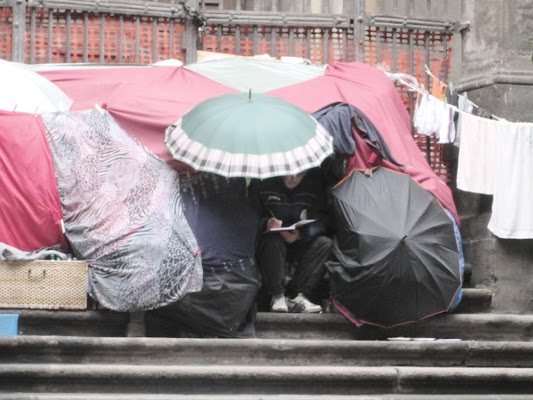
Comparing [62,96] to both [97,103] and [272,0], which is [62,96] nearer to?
[97,103]

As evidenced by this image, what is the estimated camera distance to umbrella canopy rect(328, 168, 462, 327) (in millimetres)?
8898

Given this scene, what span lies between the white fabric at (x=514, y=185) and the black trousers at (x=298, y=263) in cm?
158

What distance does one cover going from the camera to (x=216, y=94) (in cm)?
1011

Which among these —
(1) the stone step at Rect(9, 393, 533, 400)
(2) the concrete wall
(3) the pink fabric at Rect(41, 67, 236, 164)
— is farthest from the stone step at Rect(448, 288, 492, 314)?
(3) the pink fabric at Rect(41, 67, 236, 164)

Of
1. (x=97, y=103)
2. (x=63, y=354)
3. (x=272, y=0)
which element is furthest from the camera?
(x=272, y=0)

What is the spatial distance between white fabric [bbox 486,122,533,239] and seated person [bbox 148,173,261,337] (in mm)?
2141

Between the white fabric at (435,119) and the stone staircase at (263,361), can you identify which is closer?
the stone staircase at (263,361)

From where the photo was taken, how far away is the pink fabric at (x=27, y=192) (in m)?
8.99

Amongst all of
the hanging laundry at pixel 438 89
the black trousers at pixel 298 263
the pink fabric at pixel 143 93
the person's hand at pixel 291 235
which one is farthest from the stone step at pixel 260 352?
the hanging laundry at pixel 438 89

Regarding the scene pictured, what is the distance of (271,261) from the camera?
922cm

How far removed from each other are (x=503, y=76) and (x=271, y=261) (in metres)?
2.87

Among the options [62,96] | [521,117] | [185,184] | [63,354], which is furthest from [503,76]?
[63,354]

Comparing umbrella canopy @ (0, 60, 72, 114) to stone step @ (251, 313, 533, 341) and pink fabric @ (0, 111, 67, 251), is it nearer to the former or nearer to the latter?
pink fabric @ (0, 111, 67, 251)

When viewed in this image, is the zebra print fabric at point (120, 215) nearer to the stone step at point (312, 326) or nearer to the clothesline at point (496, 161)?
the stone step at point (312, 326)
